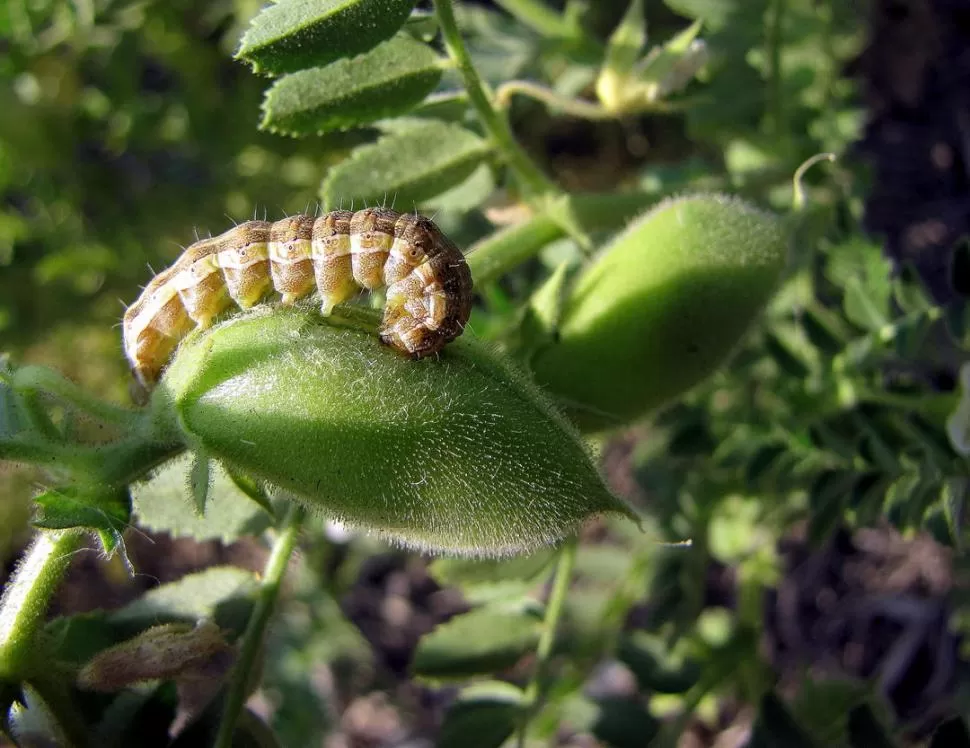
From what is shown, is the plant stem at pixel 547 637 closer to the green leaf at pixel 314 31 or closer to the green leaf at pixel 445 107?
the green leaf at pixel 445 107

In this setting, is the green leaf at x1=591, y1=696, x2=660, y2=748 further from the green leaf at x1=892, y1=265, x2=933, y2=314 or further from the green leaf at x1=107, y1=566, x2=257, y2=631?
the green leaf at x1=892, y1=265, x2=933, y2=314

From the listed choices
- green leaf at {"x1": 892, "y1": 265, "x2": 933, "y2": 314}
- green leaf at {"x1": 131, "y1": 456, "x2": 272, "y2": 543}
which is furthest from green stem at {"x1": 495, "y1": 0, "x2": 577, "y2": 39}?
green leaf at {"x1": 131, "y1": 456, "x2": 272, "y2": 543}

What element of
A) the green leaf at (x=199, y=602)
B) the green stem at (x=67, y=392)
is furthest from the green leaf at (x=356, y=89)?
the green leaf at (x=199, y=602)

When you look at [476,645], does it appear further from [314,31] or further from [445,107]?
[314,31]

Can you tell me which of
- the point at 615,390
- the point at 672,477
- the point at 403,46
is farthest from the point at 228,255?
the point at 672,477

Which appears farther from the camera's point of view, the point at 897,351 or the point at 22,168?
the point at 22,168

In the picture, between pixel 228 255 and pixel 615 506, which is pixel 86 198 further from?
pixel 615 506

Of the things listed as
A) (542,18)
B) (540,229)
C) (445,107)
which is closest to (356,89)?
(445,107)
